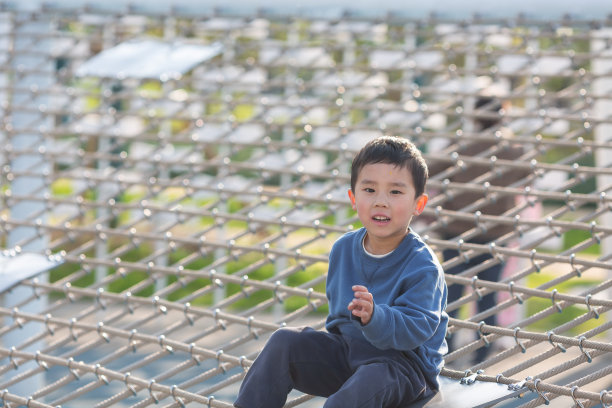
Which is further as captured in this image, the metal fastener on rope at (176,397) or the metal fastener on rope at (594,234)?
the metal fastener on rope at (594,234)

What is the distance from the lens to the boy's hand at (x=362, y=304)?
109 centimetres

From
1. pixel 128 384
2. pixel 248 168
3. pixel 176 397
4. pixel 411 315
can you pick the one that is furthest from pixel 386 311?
pixel 248 168

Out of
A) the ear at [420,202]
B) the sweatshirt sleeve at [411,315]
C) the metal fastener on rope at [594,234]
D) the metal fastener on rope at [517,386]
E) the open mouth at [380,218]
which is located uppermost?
the ear at [420,202]

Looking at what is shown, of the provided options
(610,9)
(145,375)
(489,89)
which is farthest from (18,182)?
(610,9)

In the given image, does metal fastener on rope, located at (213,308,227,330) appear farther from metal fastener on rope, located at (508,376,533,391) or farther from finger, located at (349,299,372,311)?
finger, located at (349,299,372,311)

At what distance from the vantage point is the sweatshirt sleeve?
44.4 inches

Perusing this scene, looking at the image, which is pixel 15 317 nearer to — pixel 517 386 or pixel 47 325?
pixel 47 325

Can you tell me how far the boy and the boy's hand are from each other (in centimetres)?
4

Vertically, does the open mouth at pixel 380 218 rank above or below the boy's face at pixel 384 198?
below

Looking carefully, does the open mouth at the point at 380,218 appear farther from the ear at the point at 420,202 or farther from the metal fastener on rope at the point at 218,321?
the metal fastener on rope at the point at 218,321

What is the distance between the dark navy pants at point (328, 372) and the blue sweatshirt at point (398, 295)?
22mm

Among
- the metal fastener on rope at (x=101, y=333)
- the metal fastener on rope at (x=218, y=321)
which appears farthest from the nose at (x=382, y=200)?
the metal fastener on rope at (x=101, y=333)

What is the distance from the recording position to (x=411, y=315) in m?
1.17

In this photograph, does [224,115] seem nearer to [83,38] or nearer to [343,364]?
[83,38]
